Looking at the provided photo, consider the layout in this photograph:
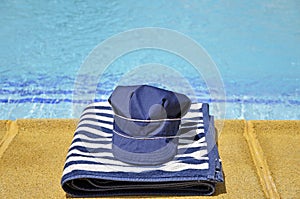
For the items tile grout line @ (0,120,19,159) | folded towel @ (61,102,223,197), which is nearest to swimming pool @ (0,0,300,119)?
tile grout line @ (0,120,19,159)

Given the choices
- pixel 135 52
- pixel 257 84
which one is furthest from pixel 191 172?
→ pixel 135 52

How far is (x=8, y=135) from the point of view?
1.90 meters

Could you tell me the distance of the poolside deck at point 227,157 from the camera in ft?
5.07

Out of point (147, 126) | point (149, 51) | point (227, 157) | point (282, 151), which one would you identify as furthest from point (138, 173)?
point (149, 51)

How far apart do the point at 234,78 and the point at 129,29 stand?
1017 millimetres

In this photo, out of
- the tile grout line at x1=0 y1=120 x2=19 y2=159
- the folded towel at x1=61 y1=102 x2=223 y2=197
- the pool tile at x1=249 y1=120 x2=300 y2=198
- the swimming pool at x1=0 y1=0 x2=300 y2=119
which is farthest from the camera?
the swimming pool at x1=0 y1=0 x2=300 y2=119

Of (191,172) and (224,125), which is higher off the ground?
(224,125)

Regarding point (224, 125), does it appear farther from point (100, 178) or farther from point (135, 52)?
point (135, 52)

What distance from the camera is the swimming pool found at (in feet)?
8.52

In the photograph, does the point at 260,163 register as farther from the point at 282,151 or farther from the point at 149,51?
the point at 149,51

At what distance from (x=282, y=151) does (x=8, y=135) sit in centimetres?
109

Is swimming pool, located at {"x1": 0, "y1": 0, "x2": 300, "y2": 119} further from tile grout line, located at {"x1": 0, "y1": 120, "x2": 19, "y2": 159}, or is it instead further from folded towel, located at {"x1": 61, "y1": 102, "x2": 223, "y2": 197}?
folded towel, located at {"x1": 61, "y1": 102, "x2": 223, "y2": 197}

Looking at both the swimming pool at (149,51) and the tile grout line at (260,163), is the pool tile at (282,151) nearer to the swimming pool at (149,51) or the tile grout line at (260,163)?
the tile grout line at (260,163)

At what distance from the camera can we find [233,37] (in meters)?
3.38
